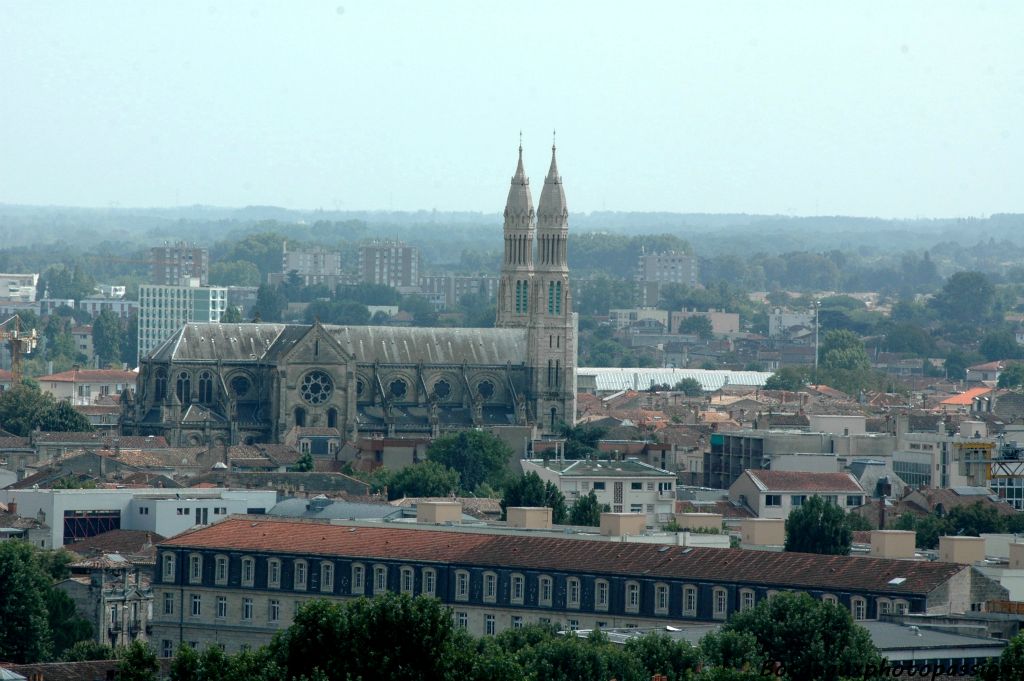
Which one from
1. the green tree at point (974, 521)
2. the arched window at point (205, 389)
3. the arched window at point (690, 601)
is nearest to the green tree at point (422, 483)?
the green tree at point (974, 521)

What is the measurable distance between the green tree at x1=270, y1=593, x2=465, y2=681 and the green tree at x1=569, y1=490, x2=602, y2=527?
3634 cm

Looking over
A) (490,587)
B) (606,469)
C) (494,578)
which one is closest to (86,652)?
(490,587)

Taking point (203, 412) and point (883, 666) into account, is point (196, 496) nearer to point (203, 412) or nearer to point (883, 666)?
point (203, 412)

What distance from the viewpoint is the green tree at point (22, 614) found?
247ft

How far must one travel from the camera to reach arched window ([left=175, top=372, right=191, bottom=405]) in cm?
14125

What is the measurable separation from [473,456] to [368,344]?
63.5ft

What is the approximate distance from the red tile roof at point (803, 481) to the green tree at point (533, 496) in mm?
10657

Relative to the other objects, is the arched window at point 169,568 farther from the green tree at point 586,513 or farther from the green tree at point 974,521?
the green tree at point 974,521

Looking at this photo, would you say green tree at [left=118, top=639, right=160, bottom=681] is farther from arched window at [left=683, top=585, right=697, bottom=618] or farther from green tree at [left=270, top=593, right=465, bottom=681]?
arched window at [left=683, top=585, right=697, bottom=618]

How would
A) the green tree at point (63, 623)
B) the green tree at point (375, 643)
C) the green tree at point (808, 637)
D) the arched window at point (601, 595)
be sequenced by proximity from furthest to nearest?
1. the green tree at point (63, 623)
2. the arched window at point (601, 595)
3. the green tree at point (808, 637)
4. the green tree at point (375, 643)

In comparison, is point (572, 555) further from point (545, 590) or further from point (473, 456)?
point (473, 456)

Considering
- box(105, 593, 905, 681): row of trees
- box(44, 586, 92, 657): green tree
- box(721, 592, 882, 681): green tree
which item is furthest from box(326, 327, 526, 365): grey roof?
box(721, 592, 882, 681): green tree

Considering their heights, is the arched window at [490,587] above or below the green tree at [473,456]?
above

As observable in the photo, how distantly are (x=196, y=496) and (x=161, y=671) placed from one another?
131 feet
